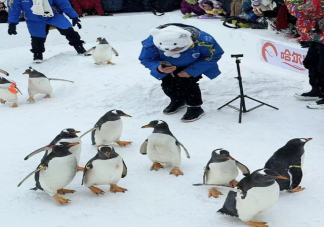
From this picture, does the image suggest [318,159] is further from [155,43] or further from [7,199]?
[7,199]

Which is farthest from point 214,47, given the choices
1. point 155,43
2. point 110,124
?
point 110,124

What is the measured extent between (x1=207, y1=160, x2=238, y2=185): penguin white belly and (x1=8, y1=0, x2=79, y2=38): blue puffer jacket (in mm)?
4569

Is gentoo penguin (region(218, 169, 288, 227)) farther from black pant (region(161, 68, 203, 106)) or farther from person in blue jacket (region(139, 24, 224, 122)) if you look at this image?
black pant (region(161, 68, 203, 106))

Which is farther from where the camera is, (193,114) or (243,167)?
(193,114)

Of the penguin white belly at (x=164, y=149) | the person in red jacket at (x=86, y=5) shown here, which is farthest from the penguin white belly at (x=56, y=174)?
the person in red jacket at (x=86, y=5)

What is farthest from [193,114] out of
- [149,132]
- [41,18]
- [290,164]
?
[41,18]

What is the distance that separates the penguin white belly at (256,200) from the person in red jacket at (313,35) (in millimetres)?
2153

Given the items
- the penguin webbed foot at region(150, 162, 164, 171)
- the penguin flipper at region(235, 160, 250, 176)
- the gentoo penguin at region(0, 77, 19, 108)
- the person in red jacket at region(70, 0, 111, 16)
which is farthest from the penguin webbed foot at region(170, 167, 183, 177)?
the person in red jacket at region(70, 0, 111, 16)

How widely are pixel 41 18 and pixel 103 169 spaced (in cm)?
442

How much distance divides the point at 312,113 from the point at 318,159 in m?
1.04

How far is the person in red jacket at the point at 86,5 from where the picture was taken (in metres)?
9.00

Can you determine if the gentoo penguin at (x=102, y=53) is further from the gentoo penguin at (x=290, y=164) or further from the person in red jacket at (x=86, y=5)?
the gentoo penguin at (x=290, y=164)

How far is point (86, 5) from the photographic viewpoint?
29.8 feet

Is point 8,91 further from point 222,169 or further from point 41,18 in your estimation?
point 222,169
